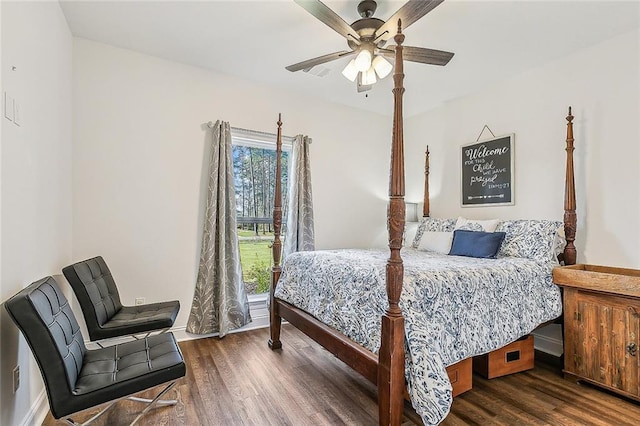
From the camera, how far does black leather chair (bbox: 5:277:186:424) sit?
1.35 metres

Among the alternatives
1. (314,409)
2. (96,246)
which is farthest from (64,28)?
(314,409)

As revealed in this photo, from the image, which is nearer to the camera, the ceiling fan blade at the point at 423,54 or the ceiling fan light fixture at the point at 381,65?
the ceiling fan blade at the point at 423,54

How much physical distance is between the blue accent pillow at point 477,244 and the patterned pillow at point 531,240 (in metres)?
0.10

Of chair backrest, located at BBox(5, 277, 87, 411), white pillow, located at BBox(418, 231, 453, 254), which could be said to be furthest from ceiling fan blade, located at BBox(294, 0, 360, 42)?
white pillow, located at BBox(418, 231, 453, 254)

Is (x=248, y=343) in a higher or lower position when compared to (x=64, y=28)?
lower

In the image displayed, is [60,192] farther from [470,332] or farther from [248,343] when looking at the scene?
[470,332]

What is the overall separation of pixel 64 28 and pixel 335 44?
2.13 m

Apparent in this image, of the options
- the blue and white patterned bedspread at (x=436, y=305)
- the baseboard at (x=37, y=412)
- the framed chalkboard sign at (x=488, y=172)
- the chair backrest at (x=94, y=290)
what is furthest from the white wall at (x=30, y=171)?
the framed chalkboard sign at (x=488, y=172)

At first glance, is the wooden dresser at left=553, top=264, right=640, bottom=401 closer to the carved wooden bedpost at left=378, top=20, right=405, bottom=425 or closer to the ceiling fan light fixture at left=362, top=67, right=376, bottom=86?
the carved wooden bedpost at left=378, top=20, right=405, bottom=425

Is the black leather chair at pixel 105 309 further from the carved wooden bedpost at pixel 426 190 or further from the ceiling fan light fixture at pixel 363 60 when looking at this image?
the carved wooden bedpost at pixel 426 190

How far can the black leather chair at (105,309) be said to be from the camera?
2.14 meters

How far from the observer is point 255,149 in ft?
12.3

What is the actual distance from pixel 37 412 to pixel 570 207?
4.03 m

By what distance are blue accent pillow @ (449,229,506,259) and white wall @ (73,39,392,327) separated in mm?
2245
